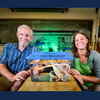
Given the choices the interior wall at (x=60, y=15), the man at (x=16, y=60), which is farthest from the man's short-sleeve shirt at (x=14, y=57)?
the interior wall at (x=60, y=15)

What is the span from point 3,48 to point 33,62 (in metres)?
0.15

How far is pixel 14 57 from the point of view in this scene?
0.80 meters

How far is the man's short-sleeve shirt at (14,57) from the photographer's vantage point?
2.55ft

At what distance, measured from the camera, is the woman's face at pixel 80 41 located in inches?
29.3

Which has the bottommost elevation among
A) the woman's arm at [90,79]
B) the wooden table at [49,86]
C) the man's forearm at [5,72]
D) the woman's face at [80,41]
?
the wooden table at [49,86]

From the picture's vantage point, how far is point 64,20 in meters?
0.77

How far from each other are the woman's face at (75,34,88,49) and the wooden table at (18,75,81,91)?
0.13 metres

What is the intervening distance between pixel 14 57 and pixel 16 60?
14 millimetres

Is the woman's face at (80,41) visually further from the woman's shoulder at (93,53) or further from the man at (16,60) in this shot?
the man at (16,60)

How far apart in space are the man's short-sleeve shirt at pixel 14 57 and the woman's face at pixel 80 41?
0.47ft

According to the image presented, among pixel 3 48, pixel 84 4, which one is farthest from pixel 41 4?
pixel 3 48

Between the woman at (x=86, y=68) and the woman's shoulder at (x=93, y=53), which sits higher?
the woman's shoulder at (x=93, y=53)

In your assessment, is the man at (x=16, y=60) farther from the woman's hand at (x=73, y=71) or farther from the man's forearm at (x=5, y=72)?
the woman's hand at (x=73, y=71)

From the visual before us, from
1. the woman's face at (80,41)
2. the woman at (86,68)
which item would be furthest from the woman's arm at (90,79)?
the woman's face at (80,41)
